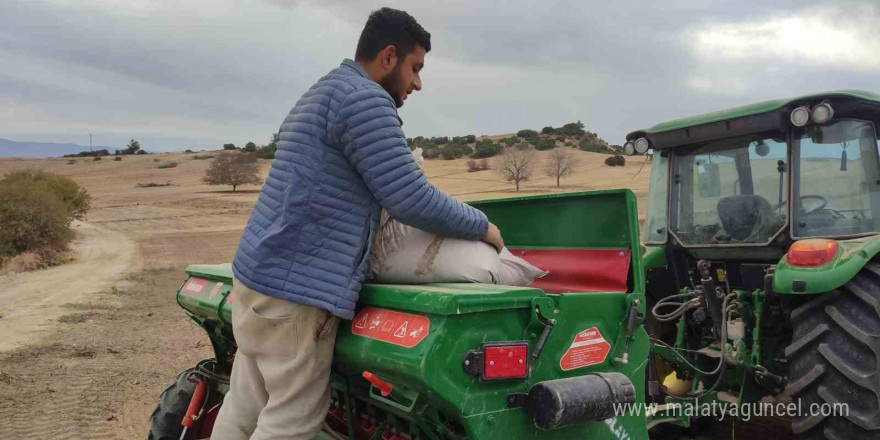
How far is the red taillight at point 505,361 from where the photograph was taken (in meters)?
2.13

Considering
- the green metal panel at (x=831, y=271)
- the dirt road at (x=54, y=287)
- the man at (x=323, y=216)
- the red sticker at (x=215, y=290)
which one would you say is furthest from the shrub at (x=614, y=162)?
the man at (x=323, y=216)

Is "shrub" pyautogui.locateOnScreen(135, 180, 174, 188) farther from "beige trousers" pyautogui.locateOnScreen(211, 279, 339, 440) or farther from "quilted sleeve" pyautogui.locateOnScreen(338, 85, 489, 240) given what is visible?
"quilted sleeve" pyautogui.locateOnScreen(338, 85, 489, 240)

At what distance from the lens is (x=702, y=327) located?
4.66 meters

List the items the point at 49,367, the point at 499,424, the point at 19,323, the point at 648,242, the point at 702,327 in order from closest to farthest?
the point at 499,424
the point at 702,327
the point at 648,242
the point at 49,367
the point at 19,323

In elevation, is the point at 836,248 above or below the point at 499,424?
above

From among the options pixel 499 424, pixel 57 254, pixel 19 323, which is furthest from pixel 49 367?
pixel 57 254

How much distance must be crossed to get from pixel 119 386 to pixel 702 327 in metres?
4.68

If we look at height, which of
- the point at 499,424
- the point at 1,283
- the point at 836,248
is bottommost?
the point at 1,283

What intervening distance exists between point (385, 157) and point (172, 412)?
7.81 ft

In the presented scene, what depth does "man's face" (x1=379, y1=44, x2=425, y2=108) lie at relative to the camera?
2.58 meters

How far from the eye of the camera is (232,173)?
1726 inches

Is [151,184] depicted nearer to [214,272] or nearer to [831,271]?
[214,272]

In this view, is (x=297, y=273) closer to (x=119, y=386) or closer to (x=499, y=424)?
(x=499, y=424)

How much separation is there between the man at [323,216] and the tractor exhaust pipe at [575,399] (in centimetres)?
63
